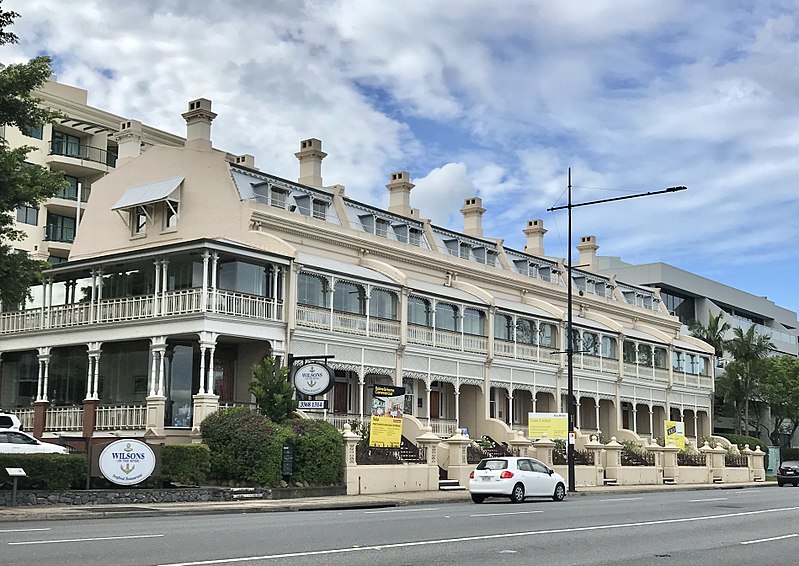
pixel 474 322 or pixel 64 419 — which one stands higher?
pixel 474 322

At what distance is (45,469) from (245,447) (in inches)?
249

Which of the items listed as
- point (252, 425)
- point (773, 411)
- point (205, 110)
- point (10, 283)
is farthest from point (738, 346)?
point (10, 283)

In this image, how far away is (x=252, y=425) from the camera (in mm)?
30406

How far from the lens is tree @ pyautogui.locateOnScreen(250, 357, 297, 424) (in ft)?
103

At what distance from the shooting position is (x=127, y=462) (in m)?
26.3

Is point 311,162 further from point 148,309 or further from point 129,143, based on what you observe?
point 148,309

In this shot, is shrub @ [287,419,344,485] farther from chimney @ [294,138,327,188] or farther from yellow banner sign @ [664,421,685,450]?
yellow banner sign @ [664,421,685,450]

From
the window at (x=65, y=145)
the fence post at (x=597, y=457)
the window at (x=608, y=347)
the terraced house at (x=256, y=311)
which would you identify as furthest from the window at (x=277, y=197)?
the window at (x=608, y=347)

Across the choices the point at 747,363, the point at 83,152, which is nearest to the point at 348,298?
the point at 83,152

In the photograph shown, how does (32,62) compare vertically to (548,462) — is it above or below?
above

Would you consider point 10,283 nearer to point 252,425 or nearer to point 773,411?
point 252,425

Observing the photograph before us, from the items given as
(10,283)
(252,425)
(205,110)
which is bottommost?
(252,425)

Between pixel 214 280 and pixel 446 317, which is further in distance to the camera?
pixel 446 317

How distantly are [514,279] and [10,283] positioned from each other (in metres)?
33.5
